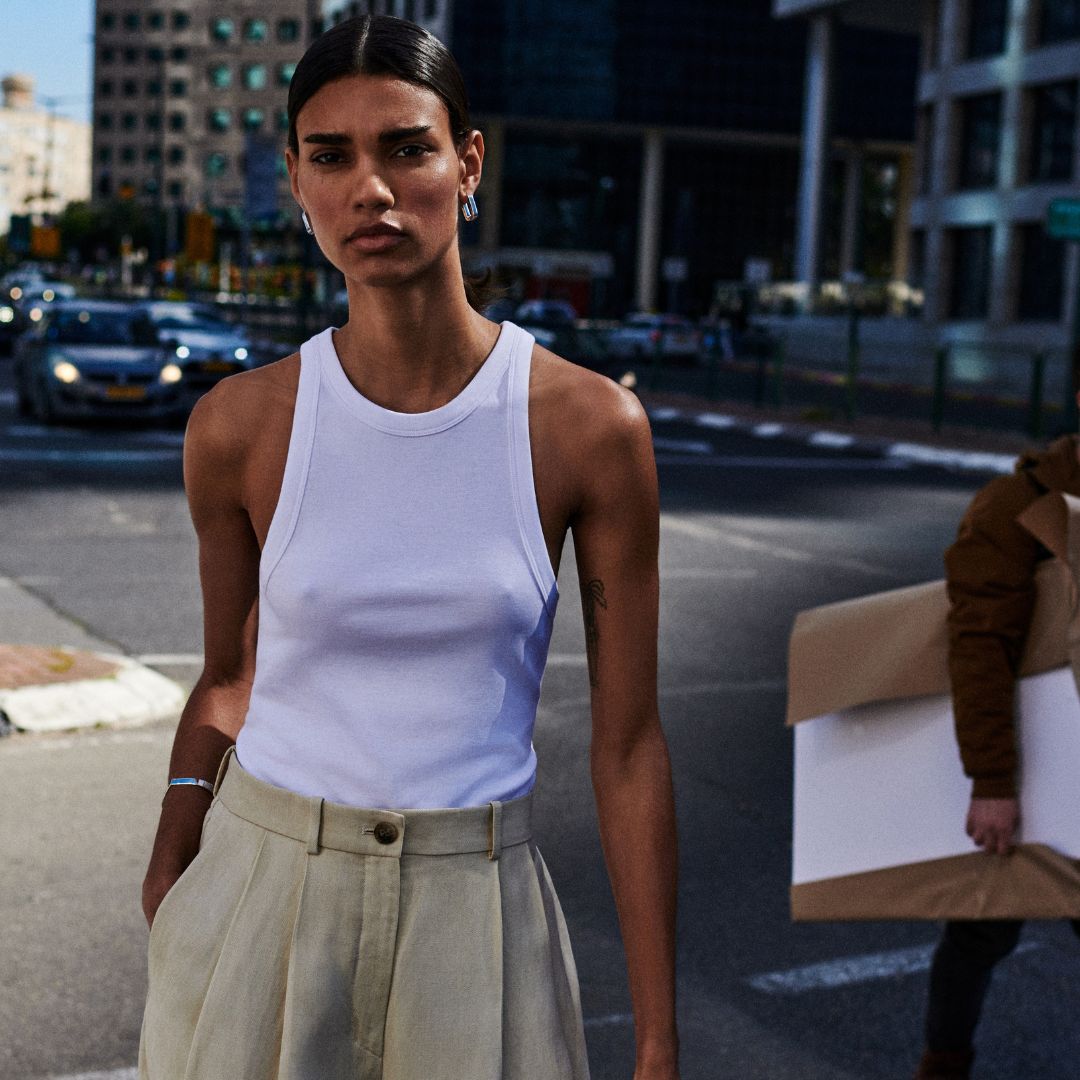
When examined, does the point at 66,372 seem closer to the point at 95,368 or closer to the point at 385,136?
the point at 95,368

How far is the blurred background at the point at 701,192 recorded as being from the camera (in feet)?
140

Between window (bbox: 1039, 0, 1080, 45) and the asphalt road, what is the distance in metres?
37.7

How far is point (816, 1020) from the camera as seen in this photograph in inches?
175

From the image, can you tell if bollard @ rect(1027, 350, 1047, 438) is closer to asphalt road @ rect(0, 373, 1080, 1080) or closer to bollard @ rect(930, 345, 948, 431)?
bollard @ rect(930, 345, 948, 431)

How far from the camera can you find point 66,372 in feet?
72.7

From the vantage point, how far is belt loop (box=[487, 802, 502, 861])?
199cm

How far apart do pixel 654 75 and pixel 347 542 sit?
95531 millimetres

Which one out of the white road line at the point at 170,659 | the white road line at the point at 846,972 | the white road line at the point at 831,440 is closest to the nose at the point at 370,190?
the white road line at the point at 846,972

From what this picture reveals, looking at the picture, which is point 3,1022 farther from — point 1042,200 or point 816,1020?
point 1042,200

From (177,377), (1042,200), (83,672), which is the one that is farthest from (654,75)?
(83,672)

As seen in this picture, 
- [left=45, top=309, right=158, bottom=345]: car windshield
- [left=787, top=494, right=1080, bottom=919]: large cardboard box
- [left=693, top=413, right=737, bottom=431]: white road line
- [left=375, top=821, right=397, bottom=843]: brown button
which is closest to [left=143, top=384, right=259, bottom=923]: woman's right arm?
[left=375, top=821, right=397, bottom=843]: brown button

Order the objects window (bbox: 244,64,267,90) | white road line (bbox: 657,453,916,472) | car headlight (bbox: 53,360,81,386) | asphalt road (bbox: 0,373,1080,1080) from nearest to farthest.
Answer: asphalt road (bbox: 0,373,1080,1080)
white road line (bbox: 657,453,916,472)
car headlight (bbox: 53,360,81,386)
window (bbox: 244,64,267,90)

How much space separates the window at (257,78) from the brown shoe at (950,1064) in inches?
6073

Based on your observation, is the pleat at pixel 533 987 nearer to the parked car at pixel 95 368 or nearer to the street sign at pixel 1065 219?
the street sign at pixel 1065 219
